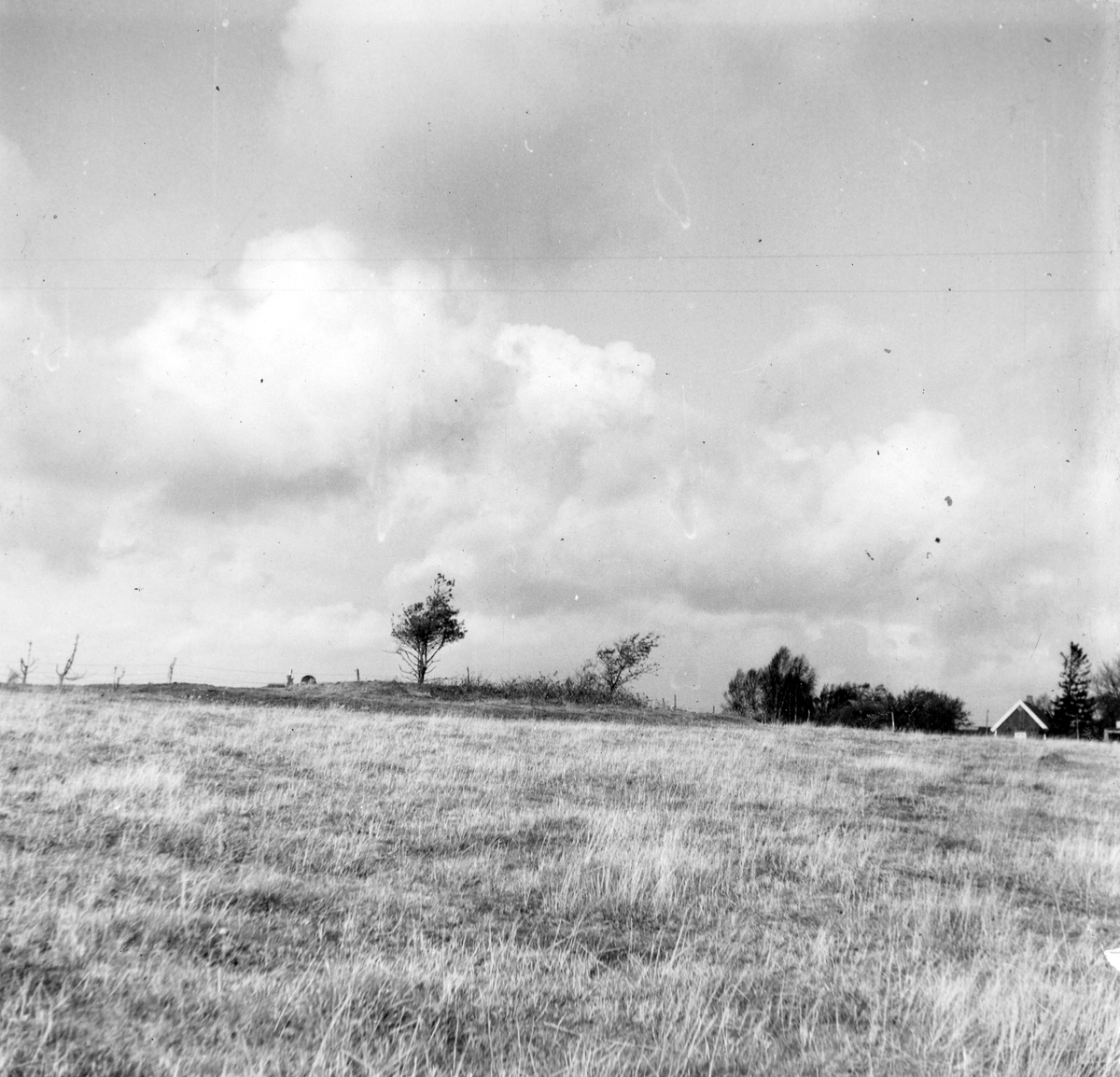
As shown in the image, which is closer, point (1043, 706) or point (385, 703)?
point (385, 703)

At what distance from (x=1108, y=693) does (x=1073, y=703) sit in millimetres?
2461

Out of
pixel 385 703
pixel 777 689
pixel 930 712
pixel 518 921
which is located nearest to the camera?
pixel 518 921

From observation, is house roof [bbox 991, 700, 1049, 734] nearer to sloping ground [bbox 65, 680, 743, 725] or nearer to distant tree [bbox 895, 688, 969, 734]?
distant tree [bbox 895, 688, 969, 734]

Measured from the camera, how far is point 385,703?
33.9m

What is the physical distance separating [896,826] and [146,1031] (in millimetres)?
11482

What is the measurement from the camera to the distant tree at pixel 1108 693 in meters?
64.5

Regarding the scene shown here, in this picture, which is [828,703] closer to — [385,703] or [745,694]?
[745,694]

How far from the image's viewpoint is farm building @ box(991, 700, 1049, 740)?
2514 inches

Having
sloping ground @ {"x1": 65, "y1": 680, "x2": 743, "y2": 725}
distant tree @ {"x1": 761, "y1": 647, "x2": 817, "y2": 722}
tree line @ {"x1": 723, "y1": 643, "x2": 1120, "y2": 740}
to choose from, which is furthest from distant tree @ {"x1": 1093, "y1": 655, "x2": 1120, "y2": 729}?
sloping ground @ {"x1": 65, "y1": 680, "x2": 743, "y2": 725}

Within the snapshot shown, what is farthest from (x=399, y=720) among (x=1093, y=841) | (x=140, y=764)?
(x=1093, y=841)

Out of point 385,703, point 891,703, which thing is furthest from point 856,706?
point 385,703

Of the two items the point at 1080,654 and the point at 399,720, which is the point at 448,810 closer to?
the point at 399,720

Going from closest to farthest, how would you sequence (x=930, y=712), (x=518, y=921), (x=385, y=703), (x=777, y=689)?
1. (x=518, y=921)
2. (x=385, y=703)
3. (x=777, y=689)
4. (x=930, y=712)

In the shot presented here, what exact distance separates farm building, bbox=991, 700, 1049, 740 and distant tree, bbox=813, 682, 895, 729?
7.77 metres
